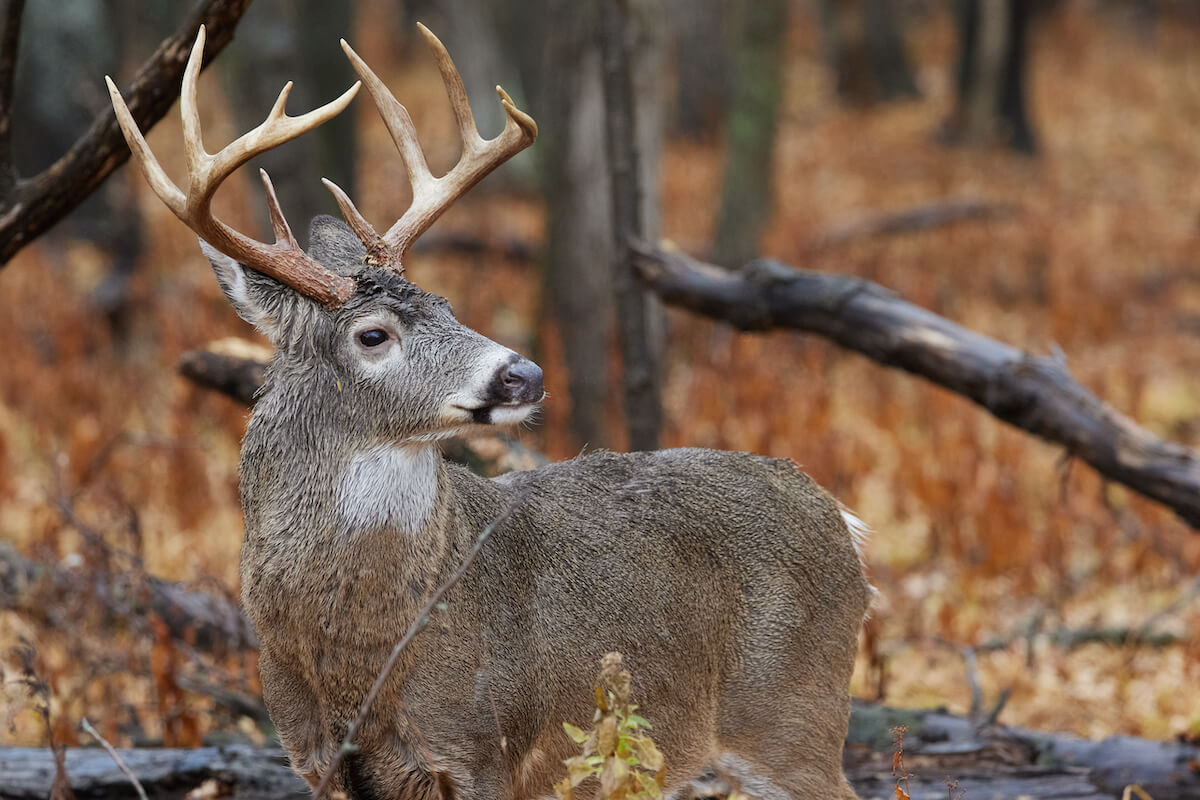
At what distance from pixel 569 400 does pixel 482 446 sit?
2.46 metres

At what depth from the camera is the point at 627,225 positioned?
5992 mm

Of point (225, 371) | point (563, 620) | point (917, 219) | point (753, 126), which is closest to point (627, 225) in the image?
point (225, 371)

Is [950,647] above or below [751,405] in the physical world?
Answer: below

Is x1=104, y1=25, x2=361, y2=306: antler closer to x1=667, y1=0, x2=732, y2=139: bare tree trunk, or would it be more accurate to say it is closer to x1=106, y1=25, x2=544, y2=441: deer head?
x1=106, y1=25, x2=544, y2=441: deer head

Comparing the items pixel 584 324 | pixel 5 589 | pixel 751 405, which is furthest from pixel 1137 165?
pixel 5 589

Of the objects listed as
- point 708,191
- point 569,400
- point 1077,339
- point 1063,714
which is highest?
point 708,191

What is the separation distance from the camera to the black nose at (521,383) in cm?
325

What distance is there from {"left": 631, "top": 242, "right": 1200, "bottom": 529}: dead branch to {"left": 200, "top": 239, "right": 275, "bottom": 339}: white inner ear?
2.84 metres

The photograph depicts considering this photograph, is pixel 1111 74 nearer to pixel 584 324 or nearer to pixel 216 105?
pixel 216 105

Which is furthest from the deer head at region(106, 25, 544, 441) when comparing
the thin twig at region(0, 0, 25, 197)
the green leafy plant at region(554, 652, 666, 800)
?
the thin twig at region(0, 0, 25, 197)

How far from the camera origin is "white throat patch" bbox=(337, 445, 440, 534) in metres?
3.34

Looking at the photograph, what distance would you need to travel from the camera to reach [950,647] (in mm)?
5973

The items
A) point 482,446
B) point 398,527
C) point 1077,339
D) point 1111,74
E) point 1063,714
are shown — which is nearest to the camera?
point 398,527

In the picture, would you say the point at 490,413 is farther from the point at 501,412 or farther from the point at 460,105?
the point at 460,105
